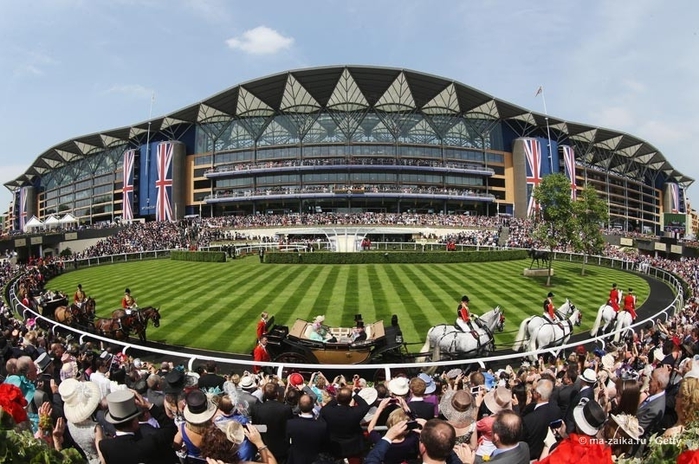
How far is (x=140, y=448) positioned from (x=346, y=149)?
7316 cm

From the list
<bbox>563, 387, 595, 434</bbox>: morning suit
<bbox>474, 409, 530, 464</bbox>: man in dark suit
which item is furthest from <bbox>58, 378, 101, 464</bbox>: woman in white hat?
<bbox>563, 387, 595, 434</bbox>: morning suit

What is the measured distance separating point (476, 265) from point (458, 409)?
102ft

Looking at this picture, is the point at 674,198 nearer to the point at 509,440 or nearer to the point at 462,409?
the point at 462,409

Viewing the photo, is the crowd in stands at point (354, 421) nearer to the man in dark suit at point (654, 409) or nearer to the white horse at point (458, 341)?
the man in dark suit at point (654, 409)

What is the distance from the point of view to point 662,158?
337 ft

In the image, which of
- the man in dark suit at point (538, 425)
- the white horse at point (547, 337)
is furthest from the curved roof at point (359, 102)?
the man in dark suit at point (538, 425)

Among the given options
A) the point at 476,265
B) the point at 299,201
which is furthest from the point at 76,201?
the point at 476,265

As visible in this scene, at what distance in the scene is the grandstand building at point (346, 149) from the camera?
72.4 metres

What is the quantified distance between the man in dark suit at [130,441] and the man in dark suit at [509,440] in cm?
326

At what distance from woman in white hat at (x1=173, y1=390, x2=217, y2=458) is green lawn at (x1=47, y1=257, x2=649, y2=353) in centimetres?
969

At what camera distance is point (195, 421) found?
442 centimetres

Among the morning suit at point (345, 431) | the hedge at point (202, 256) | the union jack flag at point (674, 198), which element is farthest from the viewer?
the union jack flag at point (674, 198)

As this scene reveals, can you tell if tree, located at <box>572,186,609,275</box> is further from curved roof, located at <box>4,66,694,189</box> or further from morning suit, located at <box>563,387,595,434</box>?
curved roof, located at <box>4,66,694,189</box>

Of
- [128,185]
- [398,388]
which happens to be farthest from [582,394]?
[128,185]
